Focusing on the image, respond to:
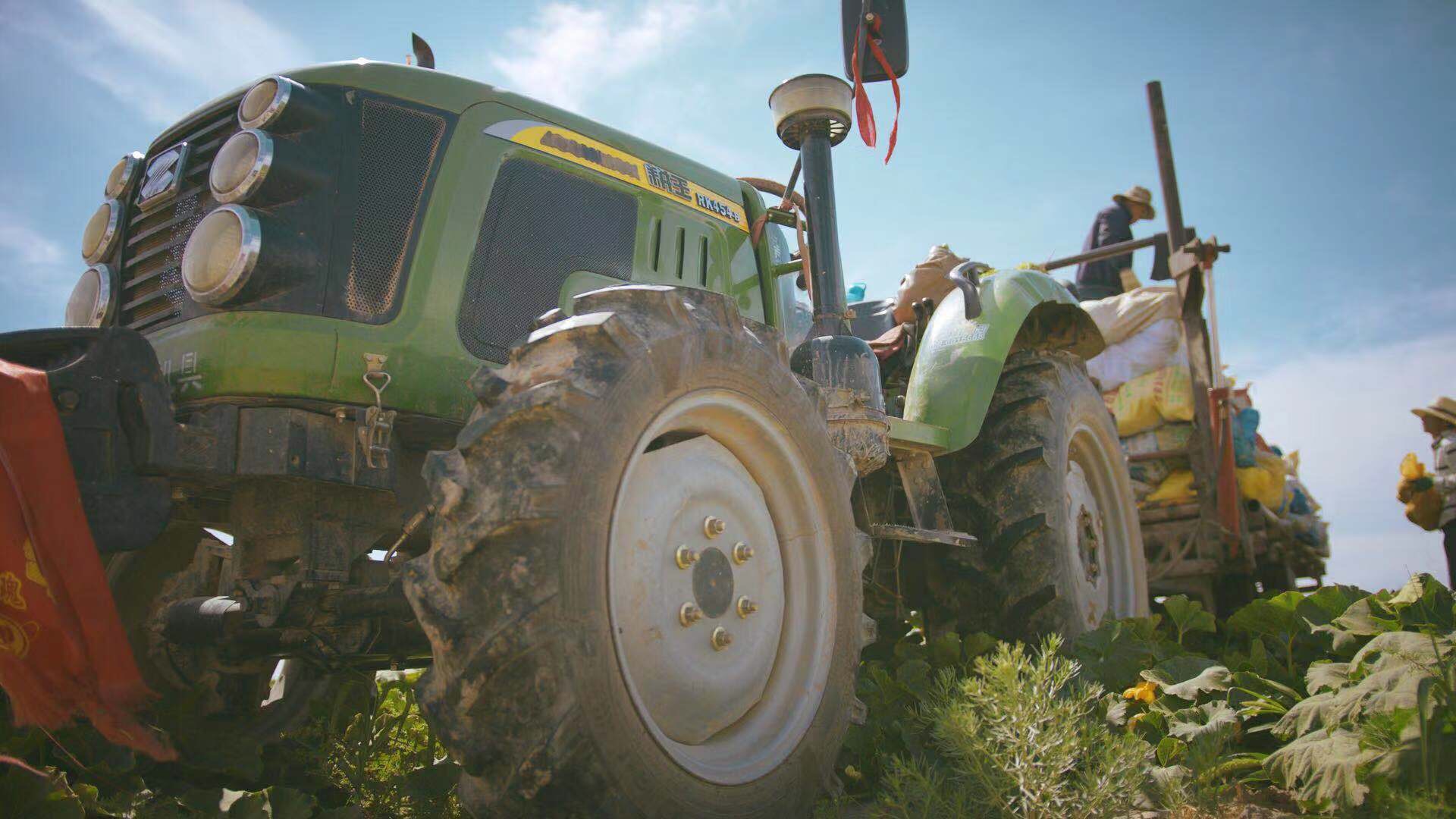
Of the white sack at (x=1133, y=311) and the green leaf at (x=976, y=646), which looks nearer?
the green leaf at (x=976, y=646)

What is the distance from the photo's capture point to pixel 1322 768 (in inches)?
84.2

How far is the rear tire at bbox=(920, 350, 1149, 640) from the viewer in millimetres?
3912

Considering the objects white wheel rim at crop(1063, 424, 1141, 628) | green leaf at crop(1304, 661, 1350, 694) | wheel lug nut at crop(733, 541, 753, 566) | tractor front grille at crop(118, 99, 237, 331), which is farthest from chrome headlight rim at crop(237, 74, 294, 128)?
white wheel rim at crop(1063, 424, 1141, 628)

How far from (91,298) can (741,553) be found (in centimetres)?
203

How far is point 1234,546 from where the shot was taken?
243 inches

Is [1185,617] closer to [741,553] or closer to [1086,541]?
[1086,541]

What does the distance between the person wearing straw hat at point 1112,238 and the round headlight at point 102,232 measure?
656 cm

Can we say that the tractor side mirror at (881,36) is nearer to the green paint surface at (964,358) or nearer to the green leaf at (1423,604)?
the green paint surface at (964,358)

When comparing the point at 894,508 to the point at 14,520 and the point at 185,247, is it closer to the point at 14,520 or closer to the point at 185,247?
the point at 185,247

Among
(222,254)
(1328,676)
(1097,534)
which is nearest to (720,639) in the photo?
(222,254)

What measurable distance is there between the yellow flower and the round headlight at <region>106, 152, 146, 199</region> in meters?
3.25

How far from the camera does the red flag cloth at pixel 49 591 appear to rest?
6.13ft

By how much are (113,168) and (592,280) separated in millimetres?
1510

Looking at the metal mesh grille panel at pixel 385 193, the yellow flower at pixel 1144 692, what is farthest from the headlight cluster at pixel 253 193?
the yellow flower at pixel 1144 692
